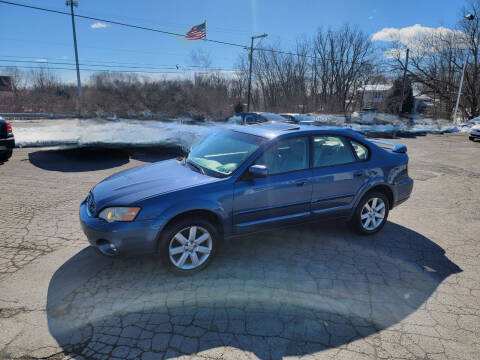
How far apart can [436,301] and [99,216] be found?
11.1 ft

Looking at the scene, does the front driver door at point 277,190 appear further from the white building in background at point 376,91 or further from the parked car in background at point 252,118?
the white building in background at point 376,91

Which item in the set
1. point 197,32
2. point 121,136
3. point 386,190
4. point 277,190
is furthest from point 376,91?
point 277,190

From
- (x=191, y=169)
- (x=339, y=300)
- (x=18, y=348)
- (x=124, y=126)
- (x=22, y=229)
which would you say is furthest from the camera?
(x=124, y=126)

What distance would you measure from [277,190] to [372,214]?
5.51ft

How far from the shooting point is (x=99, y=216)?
3.08 m

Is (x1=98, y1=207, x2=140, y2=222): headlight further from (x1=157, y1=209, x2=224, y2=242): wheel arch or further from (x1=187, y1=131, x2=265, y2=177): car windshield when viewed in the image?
(x1=187, y1=131, x2=265, y2=177): car windshield

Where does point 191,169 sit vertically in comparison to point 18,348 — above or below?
above

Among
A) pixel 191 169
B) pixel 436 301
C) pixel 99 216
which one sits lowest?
pixel 436 301

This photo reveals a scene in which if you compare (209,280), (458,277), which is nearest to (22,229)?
(209,280)

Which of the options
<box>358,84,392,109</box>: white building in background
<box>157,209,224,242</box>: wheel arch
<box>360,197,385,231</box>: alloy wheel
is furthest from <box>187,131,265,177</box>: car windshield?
<box>358,84,392,109</box>: white building in background

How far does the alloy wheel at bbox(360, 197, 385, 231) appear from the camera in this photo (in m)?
Result: 4.25

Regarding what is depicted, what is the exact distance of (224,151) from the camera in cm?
391

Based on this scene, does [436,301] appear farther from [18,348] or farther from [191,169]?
[18,348]

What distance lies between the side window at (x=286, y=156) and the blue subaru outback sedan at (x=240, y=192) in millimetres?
12
